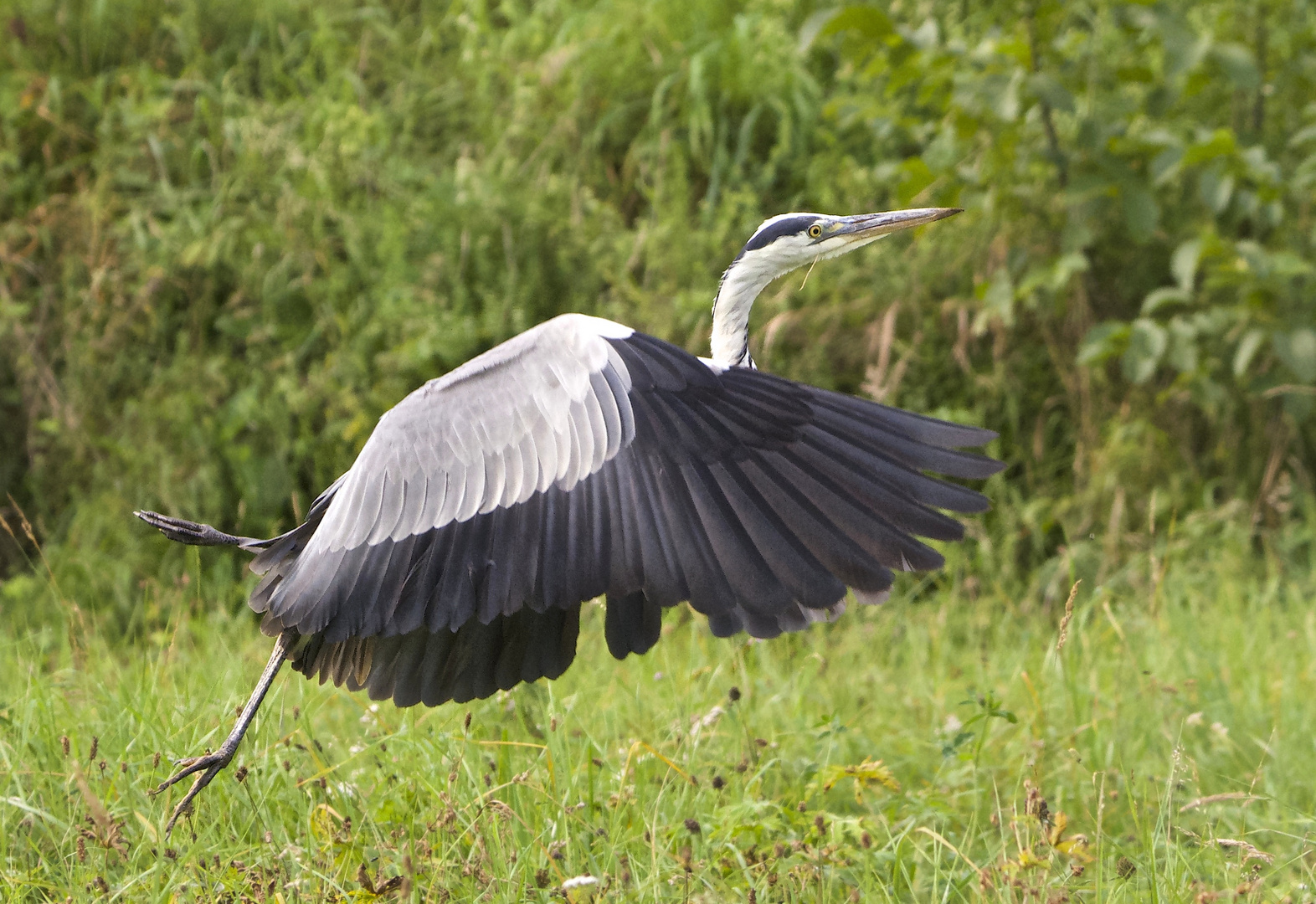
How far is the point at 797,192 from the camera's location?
6102mm

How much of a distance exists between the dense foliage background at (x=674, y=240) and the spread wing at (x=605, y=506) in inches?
87.9

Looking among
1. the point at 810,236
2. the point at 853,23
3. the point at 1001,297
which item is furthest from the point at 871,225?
the point at 1001,297

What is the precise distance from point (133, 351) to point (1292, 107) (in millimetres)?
5198

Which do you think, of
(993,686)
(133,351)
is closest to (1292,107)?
(993,686)

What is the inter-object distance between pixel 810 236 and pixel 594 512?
3.61ft

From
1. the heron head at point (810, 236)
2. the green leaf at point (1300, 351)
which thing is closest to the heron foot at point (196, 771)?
the heron head at point (810, 236)

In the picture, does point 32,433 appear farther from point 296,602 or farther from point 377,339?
point 296,602

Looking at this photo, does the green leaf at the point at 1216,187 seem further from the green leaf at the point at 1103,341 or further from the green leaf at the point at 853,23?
the green leaf at the point at 853,23

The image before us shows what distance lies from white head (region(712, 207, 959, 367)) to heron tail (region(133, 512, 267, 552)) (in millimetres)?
1246

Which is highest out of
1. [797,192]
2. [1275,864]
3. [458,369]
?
[797,192]

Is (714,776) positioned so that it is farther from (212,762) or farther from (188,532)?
(188,532)

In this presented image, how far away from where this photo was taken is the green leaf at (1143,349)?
468 centimetres

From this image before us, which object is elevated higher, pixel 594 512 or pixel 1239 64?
pixel 1239 64

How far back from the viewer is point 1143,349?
186 inches
